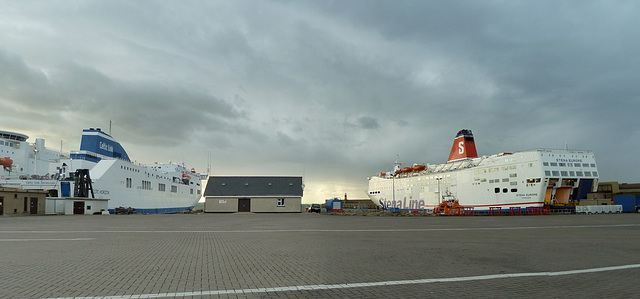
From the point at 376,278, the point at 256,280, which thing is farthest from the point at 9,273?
the point at 376,278

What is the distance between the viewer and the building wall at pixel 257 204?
198 ft

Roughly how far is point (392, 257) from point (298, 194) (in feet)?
171

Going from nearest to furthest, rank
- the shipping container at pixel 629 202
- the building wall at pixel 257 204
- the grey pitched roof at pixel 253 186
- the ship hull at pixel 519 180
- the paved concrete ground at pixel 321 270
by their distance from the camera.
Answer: the paved concrete ground at pixel 321 270
the ship hull at pixel 519 180
the shipping container at pixel 629 202
the building wall at pixel 257 204
the grey pitched roof at pixel 253 186

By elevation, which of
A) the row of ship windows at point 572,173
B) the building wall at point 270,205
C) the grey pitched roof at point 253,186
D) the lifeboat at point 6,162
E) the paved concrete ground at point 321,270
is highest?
the lifeboat at point 6,162

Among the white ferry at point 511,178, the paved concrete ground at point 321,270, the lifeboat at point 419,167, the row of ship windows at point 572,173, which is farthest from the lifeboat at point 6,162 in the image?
the row of ship windows at point 572,173

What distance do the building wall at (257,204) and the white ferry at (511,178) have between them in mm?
22385

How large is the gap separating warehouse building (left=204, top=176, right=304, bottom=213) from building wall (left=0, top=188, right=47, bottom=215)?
80.2 ft

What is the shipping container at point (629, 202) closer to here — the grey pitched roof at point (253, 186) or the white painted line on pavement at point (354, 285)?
the grey pitched roof at point (253, 186)

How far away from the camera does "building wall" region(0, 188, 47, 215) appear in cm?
3509

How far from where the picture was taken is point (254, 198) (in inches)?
2378

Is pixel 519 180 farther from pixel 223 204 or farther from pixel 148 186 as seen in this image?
pixel 148 186

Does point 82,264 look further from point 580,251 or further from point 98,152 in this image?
point 98,152

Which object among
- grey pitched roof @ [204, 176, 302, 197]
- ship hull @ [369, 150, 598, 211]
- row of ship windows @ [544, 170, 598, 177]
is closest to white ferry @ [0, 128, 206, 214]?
grey pitched roof @ [204, 176, 302, 197]

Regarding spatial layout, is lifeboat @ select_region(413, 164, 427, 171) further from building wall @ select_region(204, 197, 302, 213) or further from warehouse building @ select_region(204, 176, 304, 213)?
building wall @ select_region(204, 197, 302, 213)
